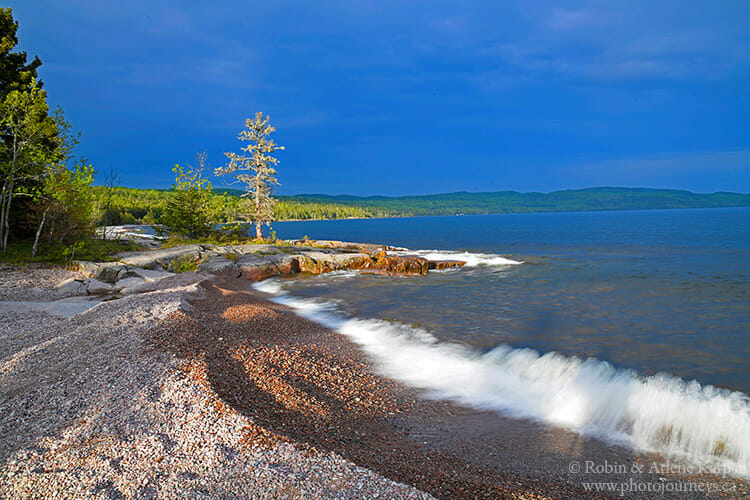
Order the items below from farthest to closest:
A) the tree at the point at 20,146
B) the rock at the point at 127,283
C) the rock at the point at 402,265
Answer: the rock at the point at 402,265
the tree at the point at 20,146
the rock at the point at 127,283

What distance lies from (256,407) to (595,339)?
11.1 meters

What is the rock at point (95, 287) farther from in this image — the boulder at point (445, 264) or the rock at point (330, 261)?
the boulder at point (445, 264)

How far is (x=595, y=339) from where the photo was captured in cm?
1295

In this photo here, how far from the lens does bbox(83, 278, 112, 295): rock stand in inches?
675

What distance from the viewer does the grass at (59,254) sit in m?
21.1

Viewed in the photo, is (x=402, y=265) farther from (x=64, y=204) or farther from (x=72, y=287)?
(x=64, y=204)

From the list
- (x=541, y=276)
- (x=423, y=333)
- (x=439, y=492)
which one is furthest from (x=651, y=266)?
(x=439, y=492)

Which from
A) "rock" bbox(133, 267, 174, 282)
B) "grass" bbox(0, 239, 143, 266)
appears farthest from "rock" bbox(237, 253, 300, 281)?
"grass" bbox(0, 239, 143, 266)

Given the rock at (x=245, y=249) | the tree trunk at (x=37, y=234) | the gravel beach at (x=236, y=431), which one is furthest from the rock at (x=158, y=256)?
the gravel beach at (x=236, y=431)

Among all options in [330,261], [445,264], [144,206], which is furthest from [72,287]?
[144,206]

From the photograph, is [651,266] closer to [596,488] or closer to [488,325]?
[488,325]

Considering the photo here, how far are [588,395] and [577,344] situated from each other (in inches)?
156

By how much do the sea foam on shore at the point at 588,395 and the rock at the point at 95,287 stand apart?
12.2m

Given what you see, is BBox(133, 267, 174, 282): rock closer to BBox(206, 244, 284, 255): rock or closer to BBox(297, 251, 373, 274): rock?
BBox(206, 244, 284, 255): rock
